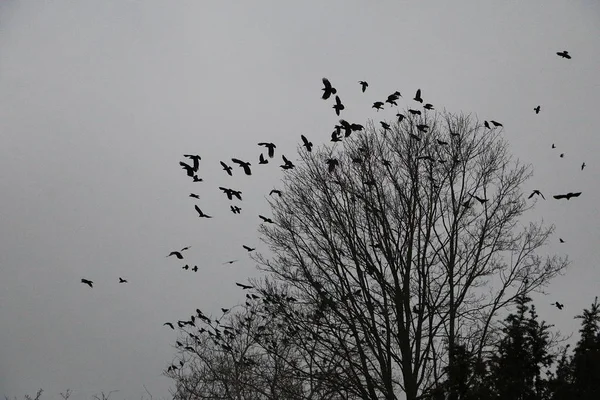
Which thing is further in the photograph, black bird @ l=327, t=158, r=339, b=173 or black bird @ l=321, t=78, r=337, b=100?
black bird @ l=327, t=158, r=339, b=173

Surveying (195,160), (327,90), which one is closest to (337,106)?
(327,90)

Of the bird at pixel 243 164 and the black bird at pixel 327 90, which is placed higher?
the black bird at pixel 327 90

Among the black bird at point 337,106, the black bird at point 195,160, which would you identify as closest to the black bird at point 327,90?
the black bird at point 337,106

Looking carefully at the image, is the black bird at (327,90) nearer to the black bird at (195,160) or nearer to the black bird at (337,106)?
the black bird at (337,106)

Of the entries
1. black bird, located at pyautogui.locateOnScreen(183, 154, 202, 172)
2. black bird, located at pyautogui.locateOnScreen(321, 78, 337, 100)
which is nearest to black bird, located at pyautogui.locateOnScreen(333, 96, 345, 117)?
black bird, located at pyautogui.locateOnScreen(321, 78, 337, 100)

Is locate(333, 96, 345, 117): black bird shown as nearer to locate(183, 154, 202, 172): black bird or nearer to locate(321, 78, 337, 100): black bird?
locate(321, 78, 337, 100): black bird

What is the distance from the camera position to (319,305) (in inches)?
348

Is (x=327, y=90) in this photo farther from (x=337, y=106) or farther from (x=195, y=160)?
(x=195, y=160)

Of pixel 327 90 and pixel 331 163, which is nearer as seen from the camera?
pixel 327 90

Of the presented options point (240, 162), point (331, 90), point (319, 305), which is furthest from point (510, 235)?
point (240, 162)

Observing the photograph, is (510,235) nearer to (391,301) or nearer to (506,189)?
(506,189)

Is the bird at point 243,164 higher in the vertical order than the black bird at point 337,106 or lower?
lower

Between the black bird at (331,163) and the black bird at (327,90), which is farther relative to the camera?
the black bird at (331,163)

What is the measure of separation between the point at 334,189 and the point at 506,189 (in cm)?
426
